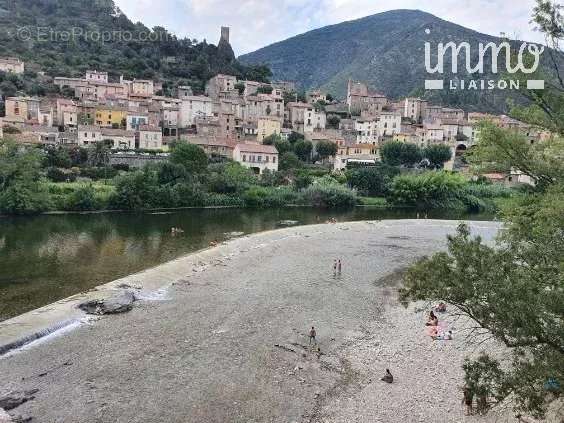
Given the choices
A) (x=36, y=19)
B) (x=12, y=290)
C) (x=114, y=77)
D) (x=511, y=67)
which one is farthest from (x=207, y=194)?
(x=36, y=19)

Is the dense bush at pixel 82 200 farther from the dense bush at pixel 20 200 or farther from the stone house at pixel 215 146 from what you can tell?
the stone house at pixel 215 146

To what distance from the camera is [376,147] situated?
82.2 metres

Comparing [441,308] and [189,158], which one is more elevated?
[189,158]

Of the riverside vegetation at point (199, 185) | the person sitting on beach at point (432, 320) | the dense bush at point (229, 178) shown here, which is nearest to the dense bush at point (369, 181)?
the riverside vegetation at point (199, 185)

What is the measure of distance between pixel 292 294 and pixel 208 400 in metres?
10.2

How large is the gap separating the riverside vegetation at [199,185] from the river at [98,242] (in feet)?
7.74

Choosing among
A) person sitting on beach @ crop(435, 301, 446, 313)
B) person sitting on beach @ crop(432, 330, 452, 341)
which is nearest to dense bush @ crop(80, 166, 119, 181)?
person sitting on beach @ crop(435, 301, 446, 313)

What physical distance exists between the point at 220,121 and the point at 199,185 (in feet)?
92.2

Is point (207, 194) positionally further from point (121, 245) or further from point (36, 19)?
point (36, 19)

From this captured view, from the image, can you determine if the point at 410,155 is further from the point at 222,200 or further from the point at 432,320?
the point at 432,320

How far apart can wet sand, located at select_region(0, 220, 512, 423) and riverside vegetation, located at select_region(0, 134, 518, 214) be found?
83.9 ft

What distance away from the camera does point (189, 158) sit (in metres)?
59.3

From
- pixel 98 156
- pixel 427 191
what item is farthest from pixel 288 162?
pixel 98 156

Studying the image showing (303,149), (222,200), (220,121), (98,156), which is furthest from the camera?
(220,121)
